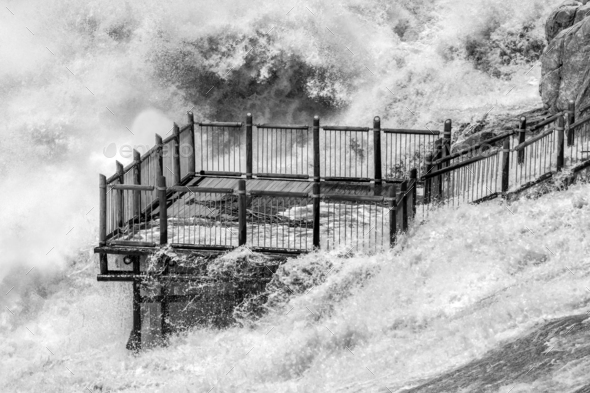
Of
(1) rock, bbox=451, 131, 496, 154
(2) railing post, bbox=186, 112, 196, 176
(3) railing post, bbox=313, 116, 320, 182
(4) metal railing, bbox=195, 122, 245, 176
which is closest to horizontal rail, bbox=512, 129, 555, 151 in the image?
(3) railing post, bbox=313, 116, 320, 182

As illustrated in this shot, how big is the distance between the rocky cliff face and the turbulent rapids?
1.73 metres

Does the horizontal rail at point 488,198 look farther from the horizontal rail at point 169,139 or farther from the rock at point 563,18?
the rock at point 563,18

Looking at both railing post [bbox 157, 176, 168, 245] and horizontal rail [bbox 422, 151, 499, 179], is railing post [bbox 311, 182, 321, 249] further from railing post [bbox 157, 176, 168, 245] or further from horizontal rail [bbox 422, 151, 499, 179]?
railing post [bbox 157, 176, 168, 245]

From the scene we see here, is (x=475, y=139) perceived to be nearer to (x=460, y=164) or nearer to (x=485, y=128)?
(x=485, y=128)

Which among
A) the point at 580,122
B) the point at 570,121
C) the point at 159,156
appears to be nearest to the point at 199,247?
the point at 159,156

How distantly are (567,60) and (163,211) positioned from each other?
9.02 metres

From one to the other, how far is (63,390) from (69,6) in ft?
47.3

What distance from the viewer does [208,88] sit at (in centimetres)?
2945

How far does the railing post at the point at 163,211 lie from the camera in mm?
18484

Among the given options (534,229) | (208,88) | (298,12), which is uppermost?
(298,12)

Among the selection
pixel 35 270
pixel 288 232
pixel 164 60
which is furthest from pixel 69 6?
pixel 288 232

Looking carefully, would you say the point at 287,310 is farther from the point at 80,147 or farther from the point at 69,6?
the point at 69,6

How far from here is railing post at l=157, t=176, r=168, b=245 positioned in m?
18.5

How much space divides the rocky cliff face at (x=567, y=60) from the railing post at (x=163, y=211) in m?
8.12
